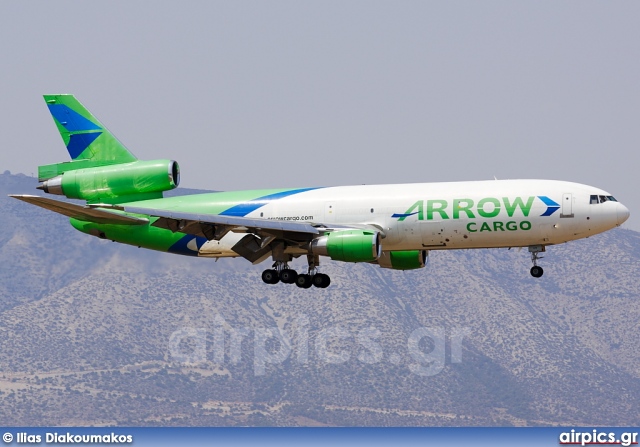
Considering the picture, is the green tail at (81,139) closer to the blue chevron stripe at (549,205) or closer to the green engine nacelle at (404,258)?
the green engine nacelle at (404,258)

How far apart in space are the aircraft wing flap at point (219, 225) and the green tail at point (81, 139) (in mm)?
9415

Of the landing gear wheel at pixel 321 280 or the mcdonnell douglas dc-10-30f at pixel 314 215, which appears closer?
the mcdonnell douglas dc-10-30f at pixel 314 215

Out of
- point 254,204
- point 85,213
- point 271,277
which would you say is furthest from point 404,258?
point 85,213

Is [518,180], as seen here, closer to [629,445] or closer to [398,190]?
[398,190]

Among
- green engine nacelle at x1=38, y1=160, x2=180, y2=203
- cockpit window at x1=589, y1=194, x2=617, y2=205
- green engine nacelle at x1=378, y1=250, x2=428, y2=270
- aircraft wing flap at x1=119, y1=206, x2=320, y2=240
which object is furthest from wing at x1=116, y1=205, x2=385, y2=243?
cockpit window at x1=589, y1=194, x2=617, y2=205

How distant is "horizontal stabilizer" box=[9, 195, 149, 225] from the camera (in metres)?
66.2

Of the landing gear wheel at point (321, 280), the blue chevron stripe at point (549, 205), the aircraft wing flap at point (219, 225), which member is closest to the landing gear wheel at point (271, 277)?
the landing gear wheel at point (321, 280)

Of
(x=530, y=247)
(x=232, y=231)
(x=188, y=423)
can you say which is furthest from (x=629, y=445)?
(x=188, y=423)

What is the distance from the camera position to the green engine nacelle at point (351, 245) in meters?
65.2

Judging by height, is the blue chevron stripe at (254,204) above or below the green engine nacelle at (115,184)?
below

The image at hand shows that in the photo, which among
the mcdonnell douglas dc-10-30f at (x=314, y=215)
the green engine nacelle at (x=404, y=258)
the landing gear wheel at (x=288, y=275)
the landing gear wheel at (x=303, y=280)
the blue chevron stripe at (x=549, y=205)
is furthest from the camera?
the green engine nacelle at (x=404, y=258)

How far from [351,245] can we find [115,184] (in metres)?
16.1

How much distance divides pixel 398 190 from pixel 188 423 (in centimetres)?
13661

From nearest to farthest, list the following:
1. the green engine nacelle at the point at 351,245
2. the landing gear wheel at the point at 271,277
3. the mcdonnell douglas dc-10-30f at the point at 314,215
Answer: the green engine nacelle at the point at 351,245
the mcdonnell douglas dc-10-30f at the point at 314,215
the landing gear wheel at the point at 271,277
